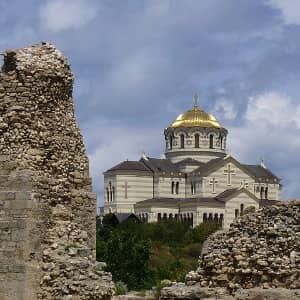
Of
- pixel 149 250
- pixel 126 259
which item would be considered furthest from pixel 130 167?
pixel 126 259

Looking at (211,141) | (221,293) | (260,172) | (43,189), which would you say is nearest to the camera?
(221,293)

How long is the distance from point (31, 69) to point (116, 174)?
109 metres

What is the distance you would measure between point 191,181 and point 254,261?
11297cm

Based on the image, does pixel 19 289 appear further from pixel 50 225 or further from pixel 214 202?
pixel 214 202

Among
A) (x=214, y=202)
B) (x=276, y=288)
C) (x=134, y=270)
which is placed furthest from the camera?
(x=214, y=202)

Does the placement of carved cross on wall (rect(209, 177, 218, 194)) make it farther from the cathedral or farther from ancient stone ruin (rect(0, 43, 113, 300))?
ancient stone ruin (rect(0, 43, 113, 300))

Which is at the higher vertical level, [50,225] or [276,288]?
[50,225]

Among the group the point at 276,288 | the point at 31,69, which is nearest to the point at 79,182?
the point at 31,69

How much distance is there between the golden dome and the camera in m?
128

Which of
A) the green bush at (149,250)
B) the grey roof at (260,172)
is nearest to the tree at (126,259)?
the green bush at (149,250)

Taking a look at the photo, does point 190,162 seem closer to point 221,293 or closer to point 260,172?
point 260,172

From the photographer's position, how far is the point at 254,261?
1112cm

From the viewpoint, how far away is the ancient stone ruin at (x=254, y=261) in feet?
35.6

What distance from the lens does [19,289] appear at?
1305 cm
